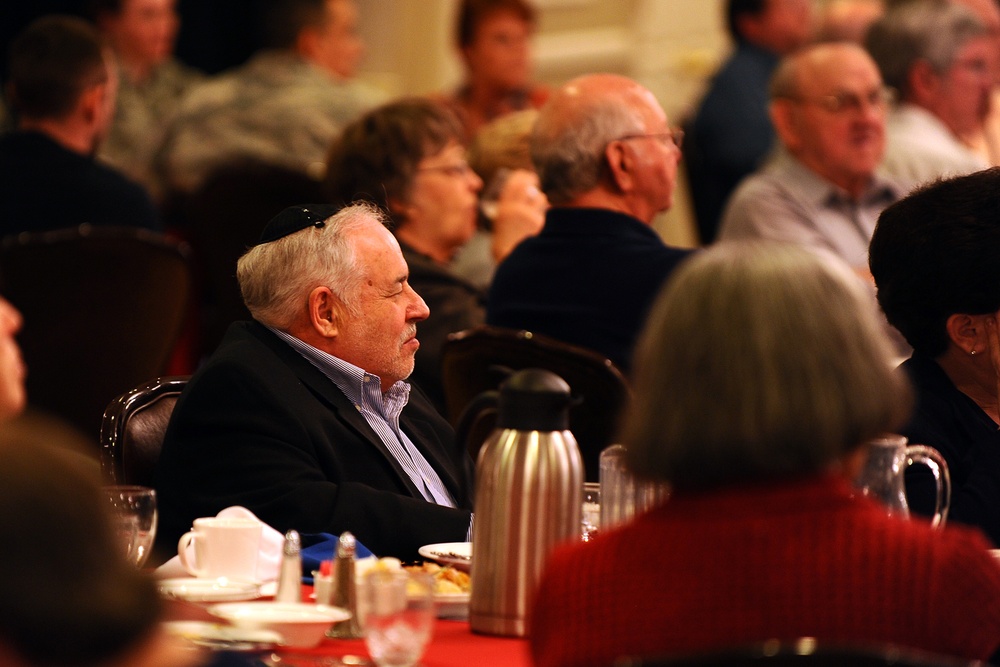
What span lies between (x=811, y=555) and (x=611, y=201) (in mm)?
2619

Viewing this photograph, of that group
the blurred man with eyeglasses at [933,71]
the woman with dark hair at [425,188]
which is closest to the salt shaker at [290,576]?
the woman with dark hair at [425,188]

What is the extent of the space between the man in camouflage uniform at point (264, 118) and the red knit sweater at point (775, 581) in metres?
5.04

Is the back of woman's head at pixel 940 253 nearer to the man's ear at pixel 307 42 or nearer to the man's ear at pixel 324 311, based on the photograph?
the man's ear at pixel 324 311

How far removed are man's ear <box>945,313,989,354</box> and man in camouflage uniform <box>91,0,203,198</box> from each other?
16.1 feet

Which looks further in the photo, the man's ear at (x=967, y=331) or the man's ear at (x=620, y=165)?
the man's ear at (x=620, y=165)

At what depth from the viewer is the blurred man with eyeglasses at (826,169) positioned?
4977 mm

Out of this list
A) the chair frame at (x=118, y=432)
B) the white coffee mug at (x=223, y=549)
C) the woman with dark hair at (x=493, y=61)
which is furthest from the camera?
the woman with dark hair at (x=493, y=61)

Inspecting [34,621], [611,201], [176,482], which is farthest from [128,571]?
[611,201]

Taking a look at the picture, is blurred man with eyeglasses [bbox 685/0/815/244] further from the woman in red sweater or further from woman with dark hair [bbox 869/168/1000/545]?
the woman in red sweater

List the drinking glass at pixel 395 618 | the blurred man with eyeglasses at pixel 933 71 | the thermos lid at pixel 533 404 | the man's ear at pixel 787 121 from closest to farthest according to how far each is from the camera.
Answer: the drinking glass at pixel 395 618 < the thermos lid at pixel 533 404 < the man's ear at pixel 787 121 < the blurred man with eyeglasses at pixel 933 71

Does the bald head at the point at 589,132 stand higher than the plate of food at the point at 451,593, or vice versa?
the bald head at the point at 589,132

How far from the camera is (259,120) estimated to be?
6.50m

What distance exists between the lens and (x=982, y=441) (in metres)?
2.46

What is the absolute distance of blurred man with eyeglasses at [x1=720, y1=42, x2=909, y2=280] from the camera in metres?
4.98
